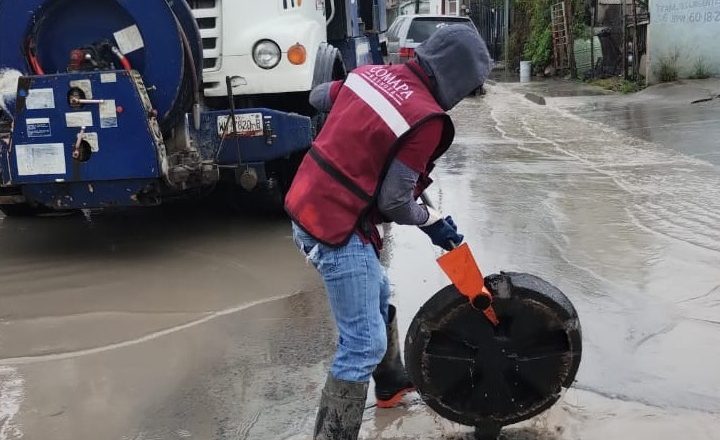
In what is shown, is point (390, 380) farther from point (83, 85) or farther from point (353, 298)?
point (83, 85)

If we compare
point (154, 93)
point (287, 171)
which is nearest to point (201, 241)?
point (287, 171)

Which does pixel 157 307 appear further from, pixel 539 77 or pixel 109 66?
pixel 539 77

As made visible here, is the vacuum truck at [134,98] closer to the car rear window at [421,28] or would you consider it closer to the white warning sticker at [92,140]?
the white warning sticker at [92,140]

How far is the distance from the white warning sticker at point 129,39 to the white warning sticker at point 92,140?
580mm

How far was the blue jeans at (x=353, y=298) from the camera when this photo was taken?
8.93 ft

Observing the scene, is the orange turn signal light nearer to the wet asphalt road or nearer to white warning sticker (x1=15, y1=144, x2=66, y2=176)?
the wet asphalt road

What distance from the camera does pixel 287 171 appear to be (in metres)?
6.20

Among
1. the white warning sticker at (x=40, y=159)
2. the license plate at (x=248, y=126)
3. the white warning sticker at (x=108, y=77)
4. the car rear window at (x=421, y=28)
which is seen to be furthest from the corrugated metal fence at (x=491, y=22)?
the white warning sticker at (x=40, y=159)

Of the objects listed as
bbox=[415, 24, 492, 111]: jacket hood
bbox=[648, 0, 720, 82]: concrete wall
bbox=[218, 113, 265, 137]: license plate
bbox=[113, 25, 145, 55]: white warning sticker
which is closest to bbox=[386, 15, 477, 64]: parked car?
bbox=[648, 0, 720, 82]: concrete wall

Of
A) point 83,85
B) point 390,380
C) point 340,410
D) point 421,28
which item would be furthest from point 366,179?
point 421,28

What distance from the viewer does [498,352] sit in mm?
2973

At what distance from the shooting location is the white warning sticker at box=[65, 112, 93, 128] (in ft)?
16.2

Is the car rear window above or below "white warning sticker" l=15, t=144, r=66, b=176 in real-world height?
above

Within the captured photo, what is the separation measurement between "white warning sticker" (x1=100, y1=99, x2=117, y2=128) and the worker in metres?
2.58
